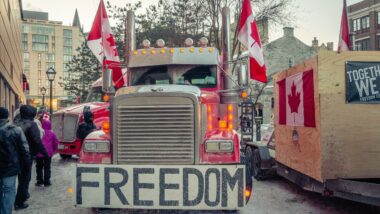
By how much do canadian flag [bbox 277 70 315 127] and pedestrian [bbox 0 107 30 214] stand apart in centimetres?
429

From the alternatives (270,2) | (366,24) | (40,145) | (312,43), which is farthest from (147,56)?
(366,24)

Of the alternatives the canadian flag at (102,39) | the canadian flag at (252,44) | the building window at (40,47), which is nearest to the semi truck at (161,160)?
the canadian flag at (252,44)

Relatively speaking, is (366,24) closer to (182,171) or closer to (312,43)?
(312,43)

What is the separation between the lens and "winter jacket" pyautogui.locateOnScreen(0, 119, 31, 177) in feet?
17.2

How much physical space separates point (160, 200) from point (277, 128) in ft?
13.8

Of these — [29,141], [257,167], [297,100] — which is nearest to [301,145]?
[297,100]

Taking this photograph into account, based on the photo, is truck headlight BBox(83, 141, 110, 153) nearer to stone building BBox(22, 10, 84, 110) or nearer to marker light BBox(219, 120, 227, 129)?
marker light BBox(219, 120, 227, 129)

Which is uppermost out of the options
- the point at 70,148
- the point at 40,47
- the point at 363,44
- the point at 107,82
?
the point at 40,47

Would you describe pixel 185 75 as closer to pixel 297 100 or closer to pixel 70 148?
pixel 297 100

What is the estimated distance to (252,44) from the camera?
9.03 metres

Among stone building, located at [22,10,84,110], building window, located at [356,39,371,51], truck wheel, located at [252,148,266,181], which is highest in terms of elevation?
stone building, located at [22,10,84,110]

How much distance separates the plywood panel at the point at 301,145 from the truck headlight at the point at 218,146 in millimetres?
1575

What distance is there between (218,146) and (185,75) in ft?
7.87

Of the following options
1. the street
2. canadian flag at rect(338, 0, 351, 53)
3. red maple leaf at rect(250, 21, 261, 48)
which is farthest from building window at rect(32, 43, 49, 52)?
red maple leaf at rect(250, 21, 261, 48)
